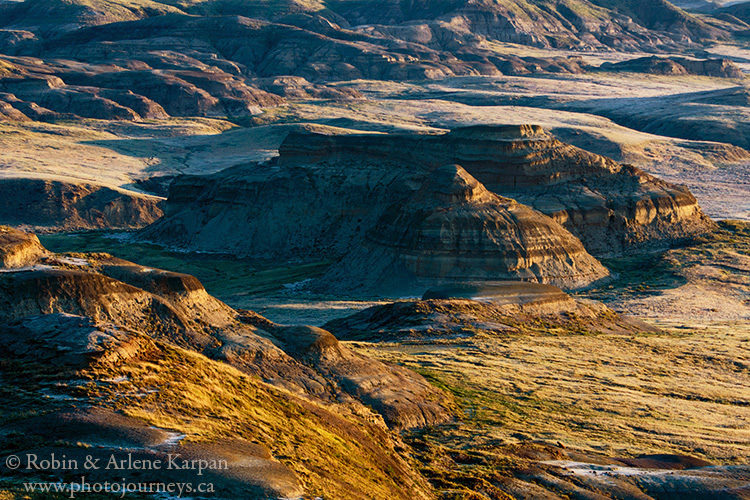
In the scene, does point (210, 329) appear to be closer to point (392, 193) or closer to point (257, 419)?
point (257, 419)

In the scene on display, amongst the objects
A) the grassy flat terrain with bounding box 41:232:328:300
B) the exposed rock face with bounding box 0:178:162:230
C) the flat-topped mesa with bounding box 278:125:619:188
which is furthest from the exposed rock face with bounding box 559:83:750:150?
the grassy flat terrain with bounding box 41:232:328:300

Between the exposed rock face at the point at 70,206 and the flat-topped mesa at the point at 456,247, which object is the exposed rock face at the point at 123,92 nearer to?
the exposed rock face at the point at 70,206

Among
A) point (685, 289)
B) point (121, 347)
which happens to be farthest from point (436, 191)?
point (121, 347)

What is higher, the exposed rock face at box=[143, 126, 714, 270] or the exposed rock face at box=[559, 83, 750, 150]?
the exposed rock face at box=[559, 83, 750, 150]

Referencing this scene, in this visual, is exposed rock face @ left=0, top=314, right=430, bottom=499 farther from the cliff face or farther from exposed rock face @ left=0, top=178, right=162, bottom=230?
exposed rock face @ left=0, top=178, right=162, bottom=230

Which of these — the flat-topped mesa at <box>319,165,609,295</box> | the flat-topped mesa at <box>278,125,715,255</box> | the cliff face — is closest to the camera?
the flat-topped mesa at <box>319,165,609,295</box>
